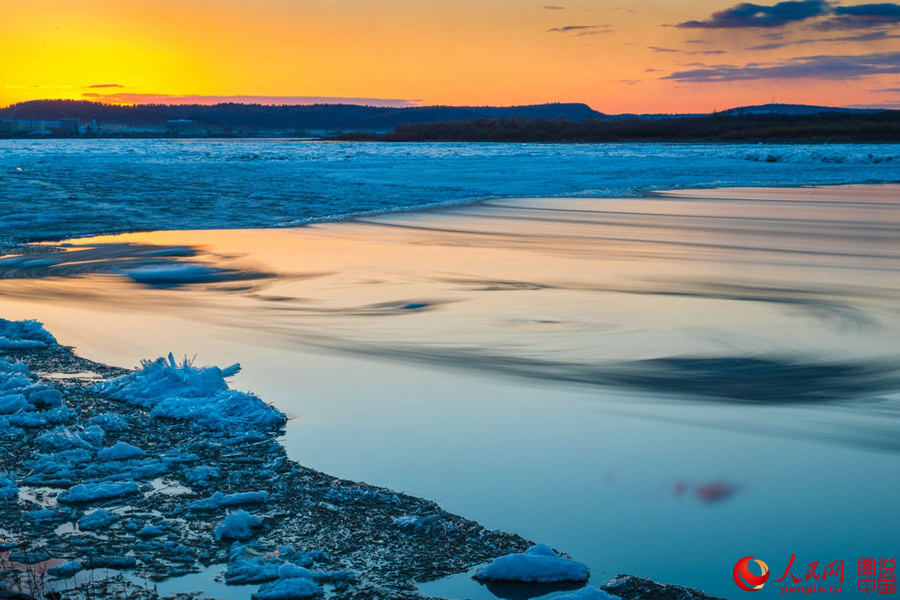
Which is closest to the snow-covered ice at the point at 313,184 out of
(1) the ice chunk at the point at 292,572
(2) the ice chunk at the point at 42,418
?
(2) the ice chunk at the point at 42,418

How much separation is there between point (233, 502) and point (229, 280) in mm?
6851

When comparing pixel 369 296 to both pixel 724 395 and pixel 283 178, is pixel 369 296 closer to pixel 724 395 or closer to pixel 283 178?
pixel 724 395

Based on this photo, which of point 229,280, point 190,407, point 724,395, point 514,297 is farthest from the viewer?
point 229,280

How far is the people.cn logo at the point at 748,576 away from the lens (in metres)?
3.60

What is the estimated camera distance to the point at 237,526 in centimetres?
399

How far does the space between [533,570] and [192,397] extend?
300cm

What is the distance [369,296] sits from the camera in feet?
32.5

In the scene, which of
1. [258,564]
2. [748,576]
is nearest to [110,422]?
[258,564]

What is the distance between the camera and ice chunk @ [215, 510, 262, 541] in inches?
156

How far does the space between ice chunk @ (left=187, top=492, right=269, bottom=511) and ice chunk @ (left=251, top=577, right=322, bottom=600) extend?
2.84ft

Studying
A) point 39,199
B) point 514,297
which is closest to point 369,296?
point 514,297

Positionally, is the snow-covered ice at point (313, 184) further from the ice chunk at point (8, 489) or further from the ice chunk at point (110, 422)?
the ice chunk at point (8, 489)

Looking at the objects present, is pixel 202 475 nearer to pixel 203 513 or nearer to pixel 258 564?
pixel 203 513

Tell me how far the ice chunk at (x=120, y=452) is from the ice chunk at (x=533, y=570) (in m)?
2.18
